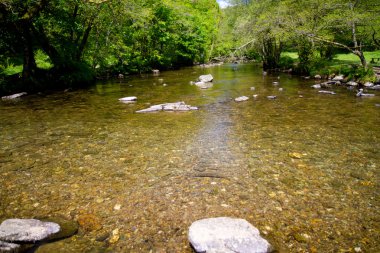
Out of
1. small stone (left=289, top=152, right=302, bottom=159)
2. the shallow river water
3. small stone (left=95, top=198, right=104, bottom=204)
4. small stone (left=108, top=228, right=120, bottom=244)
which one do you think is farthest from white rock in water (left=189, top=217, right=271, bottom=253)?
small stone (left=289, top=152, right=302, bottom=159)

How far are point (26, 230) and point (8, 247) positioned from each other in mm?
373

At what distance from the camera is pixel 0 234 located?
3.74 metres

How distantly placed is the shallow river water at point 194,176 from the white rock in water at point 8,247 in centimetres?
34

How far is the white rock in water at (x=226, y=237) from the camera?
3564 mm

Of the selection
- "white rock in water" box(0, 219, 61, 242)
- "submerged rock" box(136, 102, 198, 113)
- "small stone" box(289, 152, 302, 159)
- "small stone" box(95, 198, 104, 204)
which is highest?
"submerged rock" box(136, 102, 198, 113)

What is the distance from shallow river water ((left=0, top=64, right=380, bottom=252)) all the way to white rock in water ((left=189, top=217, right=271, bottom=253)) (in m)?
0.29

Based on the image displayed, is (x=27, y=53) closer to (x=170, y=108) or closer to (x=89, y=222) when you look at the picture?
(x=170, y=108)

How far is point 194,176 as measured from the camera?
241 inches

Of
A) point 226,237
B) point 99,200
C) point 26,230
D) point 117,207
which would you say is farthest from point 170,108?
point 226,237

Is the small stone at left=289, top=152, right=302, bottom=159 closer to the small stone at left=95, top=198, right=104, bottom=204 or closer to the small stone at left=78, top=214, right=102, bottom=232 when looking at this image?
the small stone at left=95, top=198, right=104, bottom=204

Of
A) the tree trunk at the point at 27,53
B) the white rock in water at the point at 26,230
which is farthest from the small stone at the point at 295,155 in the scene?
the tree trunk at the point at 27,53

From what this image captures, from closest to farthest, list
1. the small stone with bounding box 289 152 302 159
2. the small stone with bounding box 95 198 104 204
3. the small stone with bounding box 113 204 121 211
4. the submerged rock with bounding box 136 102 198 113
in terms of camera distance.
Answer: the small stone with bounding box 113 204 121 211, the small stone with bounding box 95 198 104 204, the small stone with bounding box 289 152 302 159, the submerged rock with bounding box 136 102 198 113

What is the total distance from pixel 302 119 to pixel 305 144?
10.4 ft

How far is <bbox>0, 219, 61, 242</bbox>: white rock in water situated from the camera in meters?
3.78
